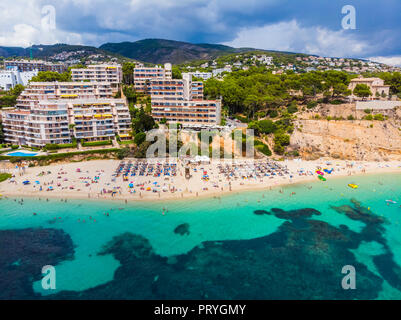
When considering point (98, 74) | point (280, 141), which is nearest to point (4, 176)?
point (98, 74)

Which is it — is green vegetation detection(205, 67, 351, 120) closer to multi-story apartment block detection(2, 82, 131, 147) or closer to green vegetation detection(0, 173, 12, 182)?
multi-story apartment block detection(2, 82, 131, 147)

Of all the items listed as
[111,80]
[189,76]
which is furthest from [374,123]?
[111,80]

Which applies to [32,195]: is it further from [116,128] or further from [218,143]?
[218,143]

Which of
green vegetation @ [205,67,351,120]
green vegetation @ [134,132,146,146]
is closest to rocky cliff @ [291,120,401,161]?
green vegetation @ [205,67,351,120]

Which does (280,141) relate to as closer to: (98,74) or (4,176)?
(4,176)

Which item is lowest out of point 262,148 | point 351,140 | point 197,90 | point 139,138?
point 262,148

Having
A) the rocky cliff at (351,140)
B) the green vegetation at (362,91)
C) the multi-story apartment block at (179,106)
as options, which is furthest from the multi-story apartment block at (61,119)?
the green vegetation at (362,91)

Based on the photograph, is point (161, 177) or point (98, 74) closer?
point (161, 177)
